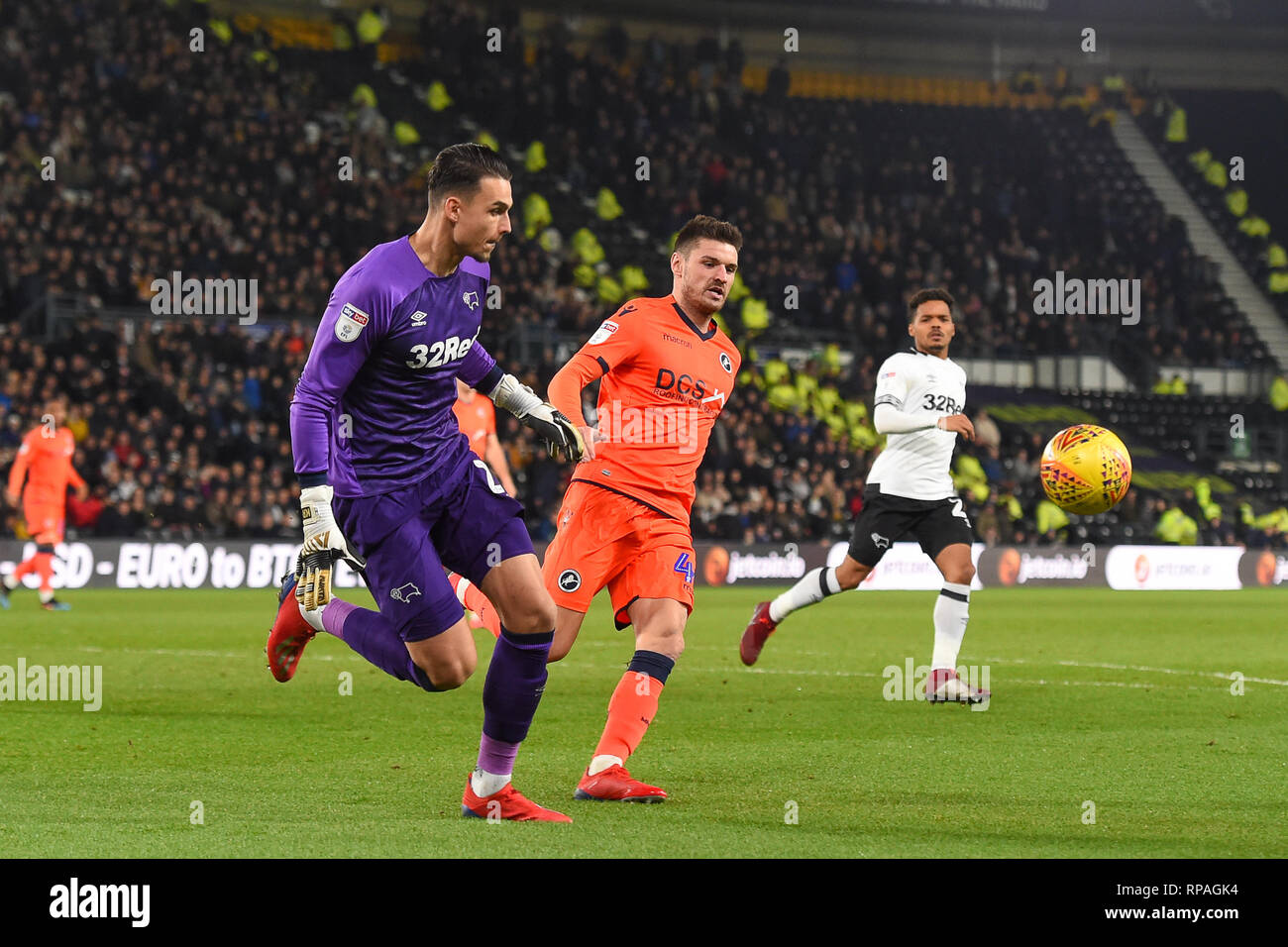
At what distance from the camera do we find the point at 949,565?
1080cm

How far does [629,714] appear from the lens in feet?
22.4

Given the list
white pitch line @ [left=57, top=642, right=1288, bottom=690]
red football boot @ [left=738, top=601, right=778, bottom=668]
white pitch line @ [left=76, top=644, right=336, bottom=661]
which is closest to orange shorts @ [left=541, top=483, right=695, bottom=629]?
red football boot @ [left=738, top=601, right=778, bottom=668]

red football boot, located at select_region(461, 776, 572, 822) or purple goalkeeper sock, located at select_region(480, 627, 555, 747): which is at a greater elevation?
purple goalkeeper sock, located at select_region(480, 627, 555, 747)

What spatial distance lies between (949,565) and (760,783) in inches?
159

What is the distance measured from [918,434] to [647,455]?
409 cm

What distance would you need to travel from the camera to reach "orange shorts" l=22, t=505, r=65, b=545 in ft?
62.5

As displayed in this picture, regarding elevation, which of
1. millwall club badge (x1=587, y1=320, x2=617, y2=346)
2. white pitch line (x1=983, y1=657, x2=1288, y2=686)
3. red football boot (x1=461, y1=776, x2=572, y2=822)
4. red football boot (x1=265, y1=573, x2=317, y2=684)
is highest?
millwall club badge (x1=587, y1=320, x2=617, y2=346)

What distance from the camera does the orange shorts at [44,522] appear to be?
19062mm

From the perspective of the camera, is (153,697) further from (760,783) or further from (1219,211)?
(1219,211)

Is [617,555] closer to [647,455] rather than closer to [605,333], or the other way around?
[647,455]

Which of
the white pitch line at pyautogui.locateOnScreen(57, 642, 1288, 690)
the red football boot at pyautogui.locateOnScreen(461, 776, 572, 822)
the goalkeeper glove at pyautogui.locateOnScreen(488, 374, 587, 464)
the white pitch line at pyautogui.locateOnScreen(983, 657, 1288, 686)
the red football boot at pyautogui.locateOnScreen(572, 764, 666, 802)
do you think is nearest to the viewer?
the red football boot at pyautogui.locateOnScreen(461, 776, 572, 822)

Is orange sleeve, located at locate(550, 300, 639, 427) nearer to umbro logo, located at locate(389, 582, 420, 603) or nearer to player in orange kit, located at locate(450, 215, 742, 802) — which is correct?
player in orange kit, located at locate(450, 215, 742, 802)

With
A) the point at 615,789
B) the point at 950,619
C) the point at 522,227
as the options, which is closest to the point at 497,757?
the point at 615,789

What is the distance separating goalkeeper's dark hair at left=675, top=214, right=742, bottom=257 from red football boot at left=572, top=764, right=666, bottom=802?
2371mm
